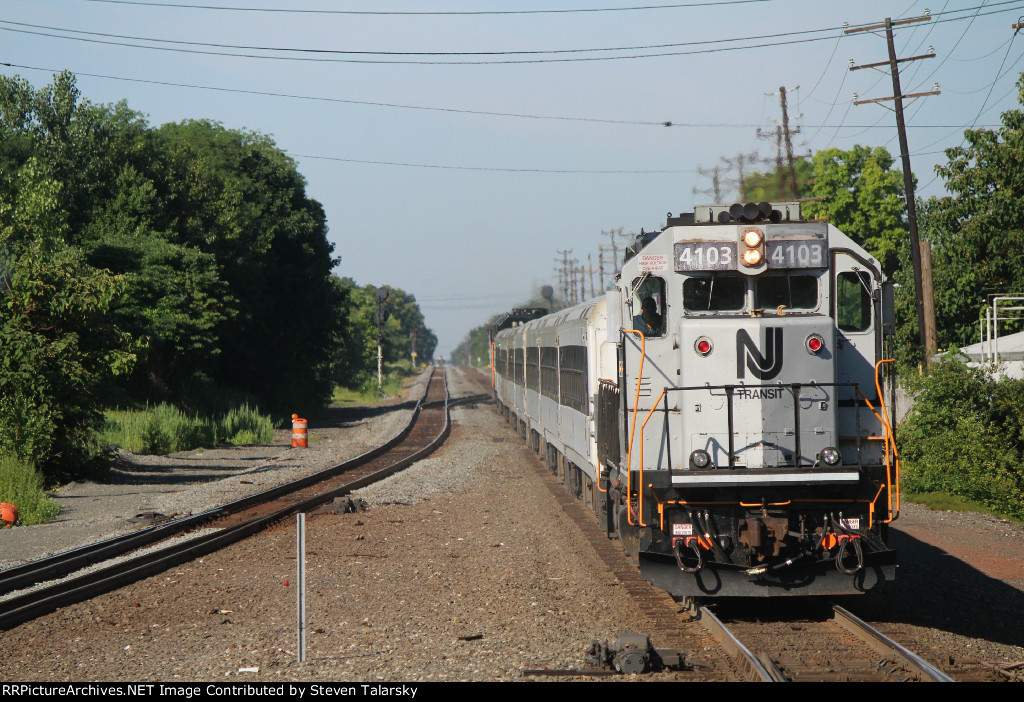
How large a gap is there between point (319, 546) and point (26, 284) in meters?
9.24

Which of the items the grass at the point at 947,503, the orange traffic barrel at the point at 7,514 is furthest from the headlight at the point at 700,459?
the orange traffic barrel at the point at 7,514

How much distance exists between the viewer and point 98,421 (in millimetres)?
19109

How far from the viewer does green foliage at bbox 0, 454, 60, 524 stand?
15094mm

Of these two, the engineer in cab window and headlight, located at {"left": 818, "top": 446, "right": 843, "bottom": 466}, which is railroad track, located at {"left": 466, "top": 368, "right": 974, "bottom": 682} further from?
the engineer in cab window

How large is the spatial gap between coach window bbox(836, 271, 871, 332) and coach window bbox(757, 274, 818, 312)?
0.89 ft

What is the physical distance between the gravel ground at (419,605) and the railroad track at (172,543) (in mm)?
286

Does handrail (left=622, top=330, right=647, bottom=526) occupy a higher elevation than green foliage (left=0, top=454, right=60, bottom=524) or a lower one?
higher

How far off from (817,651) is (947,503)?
10219mm

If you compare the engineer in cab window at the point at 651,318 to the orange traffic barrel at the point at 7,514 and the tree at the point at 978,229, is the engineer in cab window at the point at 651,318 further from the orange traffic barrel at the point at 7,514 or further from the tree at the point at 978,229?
the tree at the point at 978,229

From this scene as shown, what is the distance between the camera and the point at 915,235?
74.5 feet

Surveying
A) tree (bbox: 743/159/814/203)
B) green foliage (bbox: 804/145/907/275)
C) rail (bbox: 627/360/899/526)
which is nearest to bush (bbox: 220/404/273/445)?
rail (bbox: 627/360/899/526)

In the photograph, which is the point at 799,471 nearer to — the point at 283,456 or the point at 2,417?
the point at 2,417

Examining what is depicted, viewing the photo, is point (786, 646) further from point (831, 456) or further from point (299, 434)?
point (299, 434)
